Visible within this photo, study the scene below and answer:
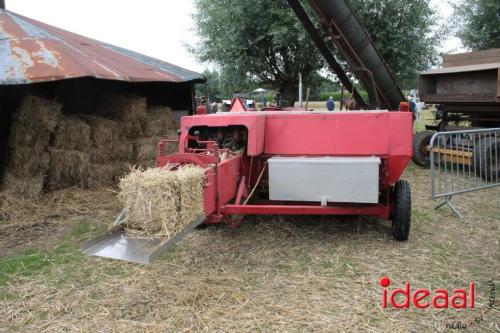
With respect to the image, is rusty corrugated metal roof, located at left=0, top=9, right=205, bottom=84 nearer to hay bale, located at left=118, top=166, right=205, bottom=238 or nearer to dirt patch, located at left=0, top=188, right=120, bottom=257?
dirt patch, located at left=0, top=188, right=120, bottom=257

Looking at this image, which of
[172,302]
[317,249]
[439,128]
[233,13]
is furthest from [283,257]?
[233,13]

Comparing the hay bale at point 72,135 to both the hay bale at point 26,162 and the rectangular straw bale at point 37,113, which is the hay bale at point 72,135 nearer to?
the rectangular straw bale at point 37,113

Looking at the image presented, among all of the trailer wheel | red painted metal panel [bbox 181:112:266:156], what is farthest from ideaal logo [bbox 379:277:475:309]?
red painted metal panel [bbox 181:112:266:156]

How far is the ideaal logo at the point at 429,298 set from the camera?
3.24 m

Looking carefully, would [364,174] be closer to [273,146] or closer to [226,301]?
[273,146]

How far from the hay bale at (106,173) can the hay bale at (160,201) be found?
3985 millimetres

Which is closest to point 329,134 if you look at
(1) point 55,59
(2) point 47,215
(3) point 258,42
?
(2) point 47,215

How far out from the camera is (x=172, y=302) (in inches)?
132

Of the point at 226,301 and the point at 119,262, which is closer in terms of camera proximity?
the point at 226,301

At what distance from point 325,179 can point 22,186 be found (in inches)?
181

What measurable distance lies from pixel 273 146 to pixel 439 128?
6.85 metres

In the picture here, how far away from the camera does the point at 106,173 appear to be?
301 inches

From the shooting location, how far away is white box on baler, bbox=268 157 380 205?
4.07m

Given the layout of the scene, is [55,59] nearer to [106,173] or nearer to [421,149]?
[106,173]
